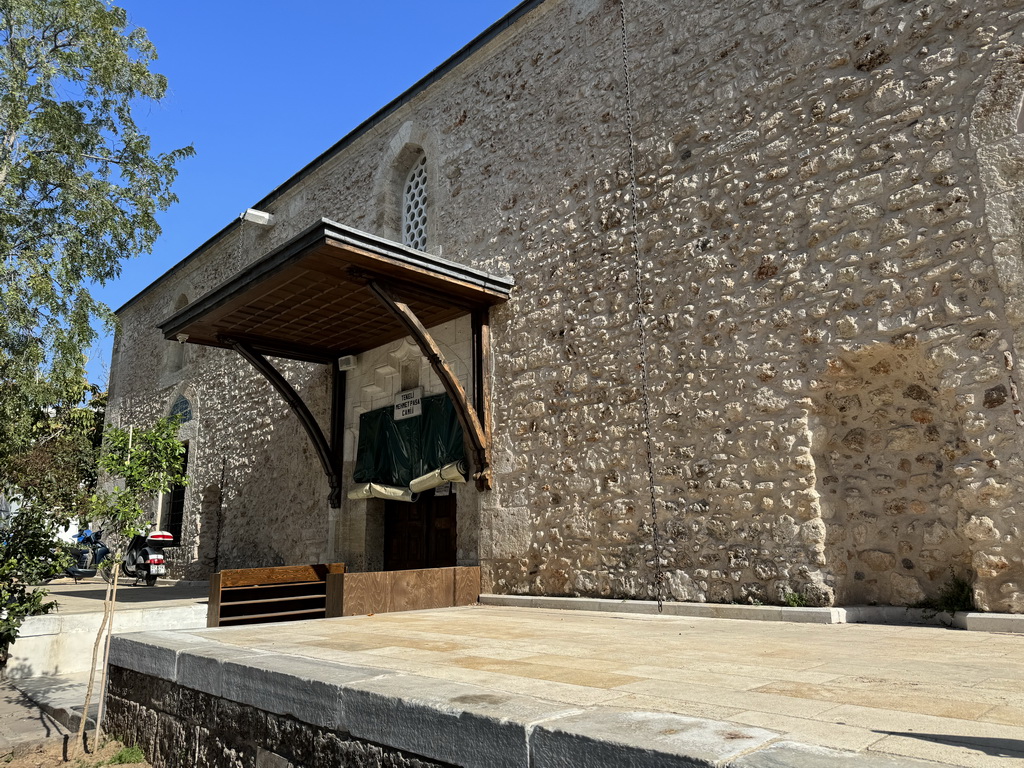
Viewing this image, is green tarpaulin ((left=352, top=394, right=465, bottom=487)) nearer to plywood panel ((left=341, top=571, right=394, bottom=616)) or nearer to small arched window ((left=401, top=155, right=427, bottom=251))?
plywood panel ((left=341, top=571, right=394, bottom=616))

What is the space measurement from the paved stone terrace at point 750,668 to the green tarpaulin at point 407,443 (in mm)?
2710

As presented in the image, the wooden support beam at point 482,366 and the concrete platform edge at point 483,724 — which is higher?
the wooden support beam at point 482,366

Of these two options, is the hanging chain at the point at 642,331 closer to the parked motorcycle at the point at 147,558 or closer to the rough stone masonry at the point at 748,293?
the rough stone masonry at the point at 748,293

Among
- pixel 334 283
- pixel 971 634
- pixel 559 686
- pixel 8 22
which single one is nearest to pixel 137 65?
pixel 8 22

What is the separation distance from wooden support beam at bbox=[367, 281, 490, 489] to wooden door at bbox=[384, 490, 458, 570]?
0.88 metres

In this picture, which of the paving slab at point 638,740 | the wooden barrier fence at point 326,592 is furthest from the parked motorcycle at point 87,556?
the paving slab at point 638,740

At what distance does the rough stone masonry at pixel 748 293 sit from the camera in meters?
4.28

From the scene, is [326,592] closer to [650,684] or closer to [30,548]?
[30,548]

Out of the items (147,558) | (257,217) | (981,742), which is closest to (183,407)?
(147,558)

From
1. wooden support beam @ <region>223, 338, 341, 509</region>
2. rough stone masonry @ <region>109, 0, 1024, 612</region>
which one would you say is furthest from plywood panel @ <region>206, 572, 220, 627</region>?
wooden support beam @ <region>223, 338, 341, 509</region>

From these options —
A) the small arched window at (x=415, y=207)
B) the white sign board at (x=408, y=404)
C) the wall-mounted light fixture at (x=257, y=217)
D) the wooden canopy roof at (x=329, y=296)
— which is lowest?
the white sign board at (x=408, y=404)

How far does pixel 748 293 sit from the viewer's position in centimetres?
526

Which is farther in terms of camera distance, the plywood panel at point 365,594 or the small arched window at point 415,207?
the small arched window at point 415,207

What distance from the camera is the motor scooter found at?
11.4 m
